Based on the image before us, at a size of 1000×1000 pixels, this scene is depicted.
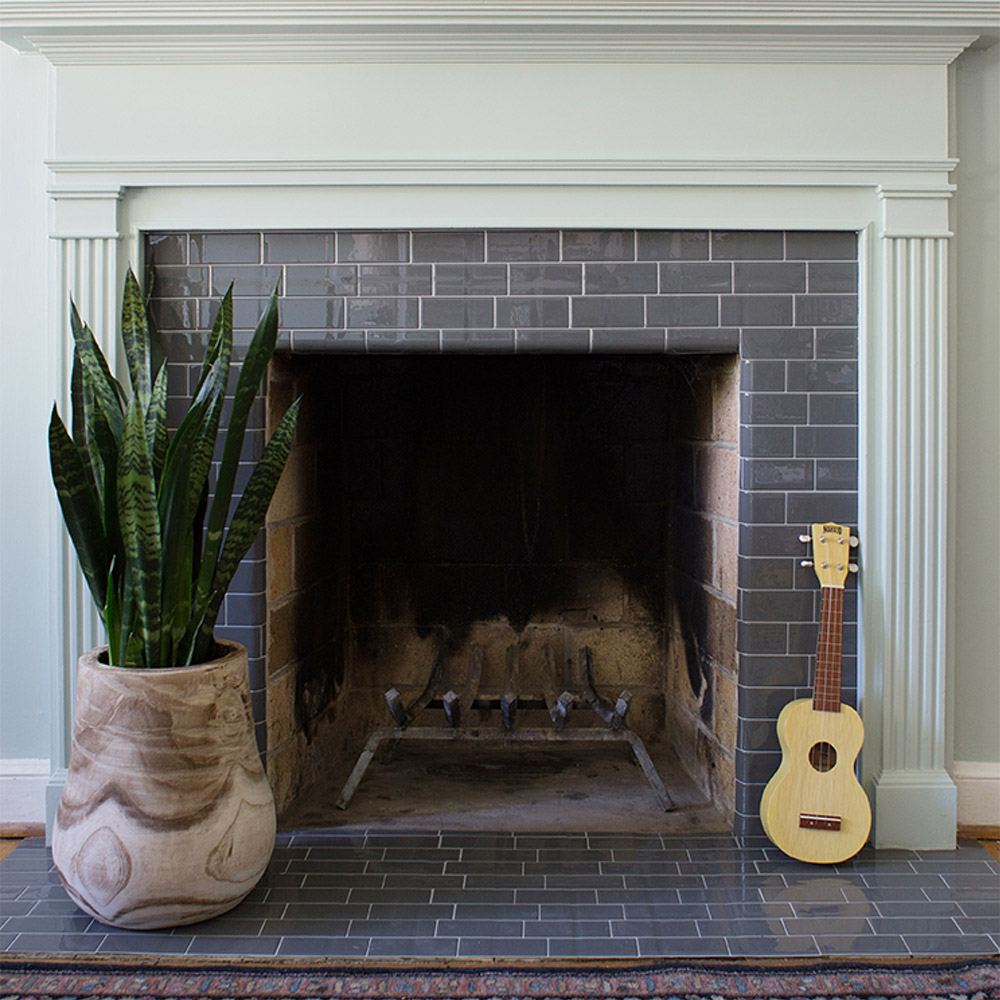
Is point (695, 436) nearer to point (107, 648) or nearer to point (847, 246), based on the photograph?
point (847, 246)

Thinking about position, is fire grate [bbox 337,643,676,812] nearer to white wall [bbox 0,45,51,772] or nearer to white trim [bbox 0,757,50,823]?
white trim [bbox 0,757,50,823]

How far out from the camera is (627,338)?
2.48 meters

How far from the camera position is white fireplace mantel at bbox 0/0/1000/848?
2410 mm

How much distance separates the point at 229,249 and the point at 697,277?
1194mm

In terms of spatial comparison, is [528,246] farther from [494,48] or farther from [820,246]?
[820,246]

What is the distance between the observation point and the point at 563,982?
185cm

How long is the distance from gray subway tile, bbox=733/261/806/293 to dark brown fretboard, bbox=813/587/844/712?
0.78 m

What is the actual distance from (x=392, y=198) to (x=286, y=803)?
5.44ft

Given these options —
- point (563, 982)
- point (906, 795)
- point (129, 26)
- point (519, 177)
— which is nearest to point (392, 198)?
point (519, 177)

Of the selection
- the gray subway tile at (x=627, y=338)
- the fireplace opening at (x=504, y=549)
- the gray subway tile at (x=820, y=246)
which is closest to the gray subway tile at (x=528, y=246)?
the gray subway tile at (x=627, y=338)

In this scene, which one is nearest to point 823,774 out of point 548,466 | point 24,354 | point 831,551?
point 831,551

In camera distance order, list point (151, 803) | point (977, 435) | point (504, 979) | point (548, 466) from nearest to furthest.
A: point (504, 979), point (151, 803), point (977, 435), point (548, 466)

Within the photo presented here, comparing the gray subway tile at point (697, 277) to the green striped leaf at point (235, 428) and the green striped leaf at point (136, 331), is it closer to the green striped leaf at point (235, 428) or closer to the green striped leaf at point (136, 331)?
the green striped leaf at point (235, 428)

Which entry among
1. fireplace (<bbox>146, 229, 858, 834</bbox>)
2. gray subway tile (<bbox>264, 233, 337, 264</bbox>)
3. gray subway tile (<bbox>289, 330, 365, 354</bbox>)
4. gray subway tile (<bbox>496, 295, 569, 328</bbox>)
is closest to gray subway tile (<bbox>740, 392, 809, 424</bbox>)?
fireplace (<bbox>146, 229, 858, 834</bbox>)
